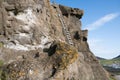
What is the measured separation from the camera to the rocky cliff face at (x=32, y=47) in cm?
1930

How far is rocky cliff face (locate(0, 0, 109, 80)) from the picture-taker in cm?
1930

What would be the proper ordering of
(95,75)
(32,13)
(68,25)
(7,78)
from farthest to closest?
(68,25), (95,75), (32,13), (7,78)

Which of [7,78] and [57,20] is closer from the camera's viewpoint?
[7,78]

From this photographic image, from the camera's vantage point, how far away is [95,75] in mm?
32531

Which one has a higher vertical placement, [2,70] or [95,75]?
[2,70]

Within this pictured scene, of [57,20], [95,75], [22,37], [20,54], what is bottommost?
[95,75]

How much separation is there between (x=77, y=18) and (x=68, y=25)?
4.01 metres

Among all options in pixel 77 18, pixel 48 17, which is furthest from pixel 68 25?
pixel 48 17

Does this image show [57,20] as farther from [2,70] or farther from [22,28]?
[2,70]

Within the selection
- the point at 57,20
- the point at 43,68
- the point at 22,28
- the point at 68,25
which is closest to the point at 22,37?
the point at 22,28

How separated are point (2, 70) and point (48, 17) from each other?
11811 millimetres

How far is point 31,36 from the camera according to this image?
23922 millimetres

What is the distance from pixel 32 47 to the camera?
23625 millimetres

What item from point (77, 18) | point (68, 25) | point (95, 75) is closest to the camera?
point (95, 75)
